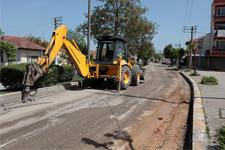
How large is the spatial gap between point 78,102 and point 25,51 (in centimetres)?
3459

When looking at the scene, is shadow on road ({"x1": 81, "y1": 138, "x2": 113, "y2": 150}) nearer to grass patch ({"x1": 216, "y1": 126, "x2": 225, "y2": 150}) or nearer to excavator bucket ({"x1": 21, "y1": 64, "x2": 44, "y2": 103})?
grass patch ({"x1": 216, "y1": 126, "x2": 225, "y2": 150})

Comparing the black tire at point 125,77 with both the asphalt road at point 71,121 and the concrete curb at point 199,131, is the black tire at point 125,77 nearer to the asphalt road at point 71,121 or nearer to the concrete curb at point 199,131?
the asphalt road at point 71,121

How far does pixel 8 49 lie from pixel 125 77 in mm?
25572

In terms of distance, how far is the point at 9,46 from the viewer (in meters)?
41.9

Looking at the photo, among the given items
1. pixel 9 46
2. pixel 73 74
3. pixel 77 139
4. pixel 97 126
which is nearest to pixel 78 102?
pixel 97 126

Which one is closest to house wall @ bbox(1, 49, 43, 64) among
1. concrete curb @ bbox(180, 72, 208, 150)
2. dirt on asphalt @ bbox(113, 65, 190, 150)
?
dirt on asphalt @ bbox(113, 65, 190, 150)

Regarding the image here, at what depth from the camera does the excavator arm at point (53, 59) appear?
12.2 metres

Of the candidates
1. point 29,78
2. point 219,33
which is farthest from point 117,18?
point 219,33

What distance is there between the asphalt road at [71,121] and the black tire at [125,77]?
3377 mm

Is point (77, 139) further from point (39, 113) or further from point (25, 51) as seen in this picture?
point (25, 51)

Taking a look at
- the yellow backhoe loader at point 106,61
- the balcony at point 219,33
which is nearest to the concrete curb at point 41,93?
the yellow backhoe loader at point 106,61

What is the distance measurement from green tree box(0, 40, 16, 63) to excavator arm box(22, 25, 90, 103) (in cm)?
2527

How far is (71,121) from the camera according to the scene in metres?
10.3

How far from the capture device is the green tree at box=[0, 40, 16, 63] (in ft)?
137
